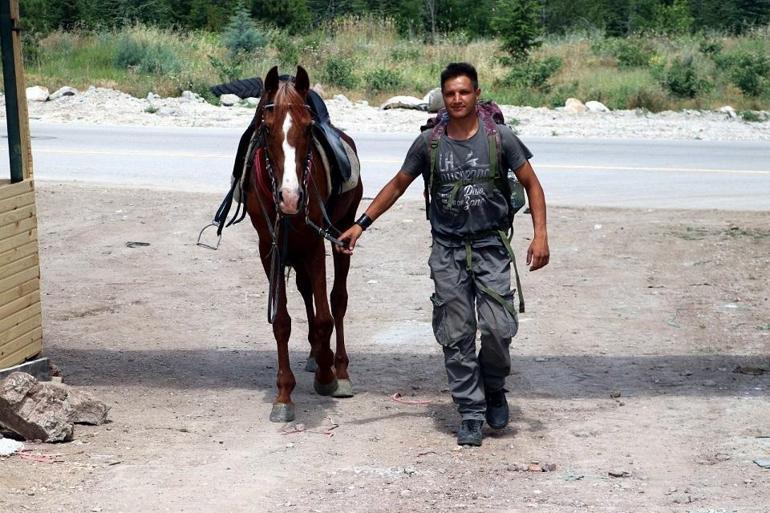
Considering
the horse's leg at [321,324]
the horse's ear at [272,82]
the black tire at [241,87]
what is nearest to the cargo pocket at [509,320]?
the horse's leg at [321,324]

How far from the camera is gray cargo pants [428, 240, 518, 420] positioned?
6.51 meters

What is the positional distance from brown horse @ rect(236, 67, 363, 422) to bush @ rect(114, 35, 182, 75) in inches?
915

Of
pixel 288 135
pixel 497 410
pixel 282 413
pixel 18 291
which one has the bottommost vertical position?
pixel 282 413

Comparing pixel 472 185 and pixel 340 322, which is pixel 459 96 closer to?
pixel 472 185

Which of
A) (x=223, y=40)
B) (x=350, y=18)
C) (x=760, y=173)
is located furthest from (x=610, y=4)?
(x=760, y=173)

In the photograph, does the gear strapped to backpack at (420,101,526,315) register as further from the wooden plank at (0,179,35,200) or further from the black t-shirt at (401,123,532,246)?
the wooden plank at (0,179,35,200)

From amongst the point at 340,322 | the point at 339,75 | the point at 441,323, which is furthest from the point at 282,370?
the point at 339,75

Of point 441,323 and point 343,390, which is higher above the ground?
point 441,323

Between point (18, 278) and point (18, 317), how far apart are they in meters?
0.24

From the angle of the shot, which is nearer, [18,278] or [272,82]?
[272,82]

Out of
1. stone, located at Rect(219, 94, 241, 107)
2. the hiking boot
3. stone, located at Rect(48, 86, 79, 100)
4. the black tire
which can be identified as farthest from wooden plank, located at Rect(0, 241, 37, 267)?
stone, located at Rect(48, 86, 79, 100)

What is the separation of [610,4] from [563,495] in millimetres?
53754

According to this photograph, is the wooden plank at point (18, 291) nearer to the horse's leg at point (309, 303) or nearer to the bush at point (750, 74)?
the horse's leg at point (309, 303)

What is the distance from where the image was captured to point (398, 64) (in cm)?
3244
